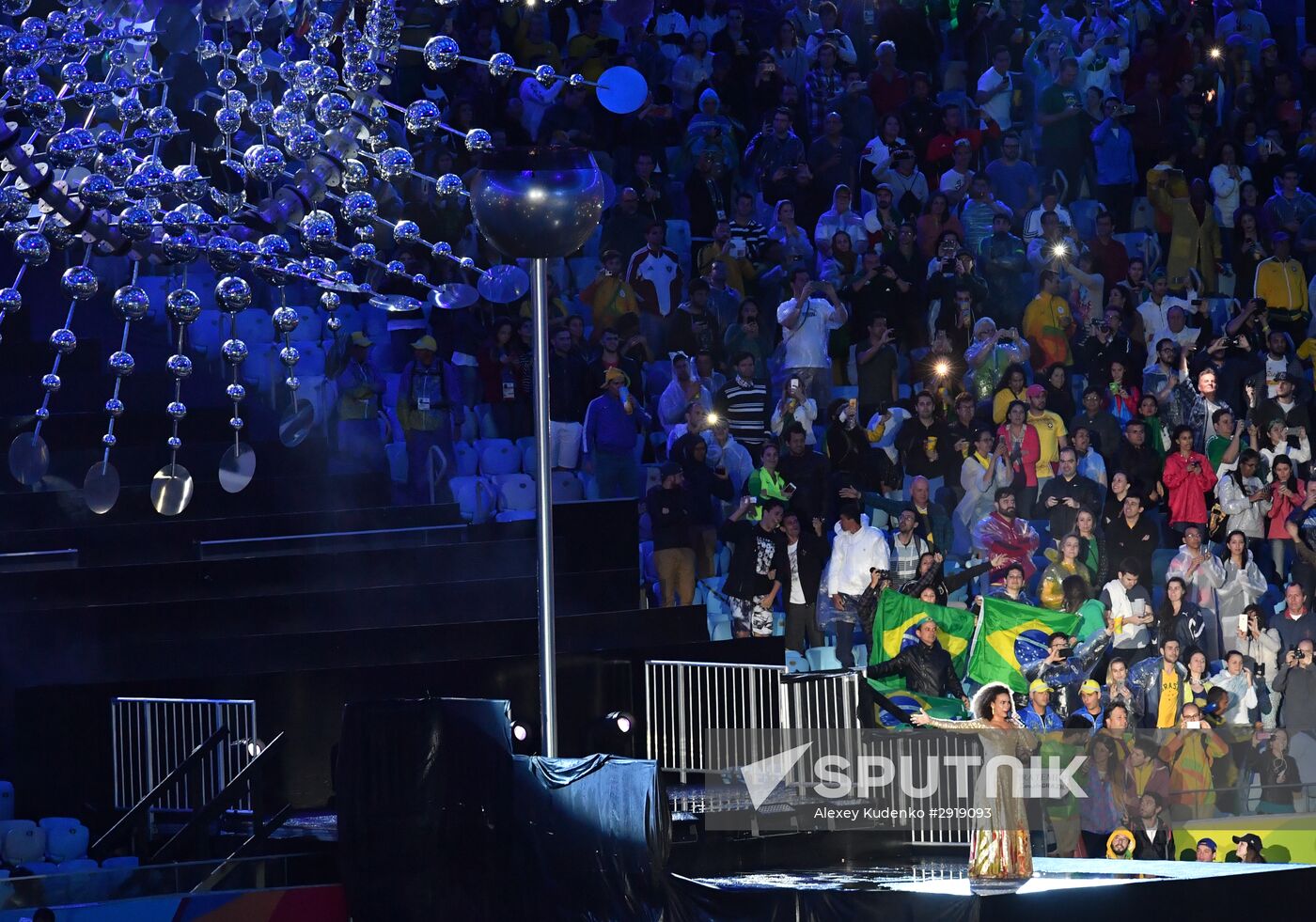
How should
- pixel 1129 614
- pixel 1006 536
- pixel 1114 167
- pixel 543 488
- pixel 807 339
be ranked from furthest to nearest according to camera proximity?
pixel 1114 167
pixel 807 339
pixel 1006 536
pixel 1129 614
pixel 543 488

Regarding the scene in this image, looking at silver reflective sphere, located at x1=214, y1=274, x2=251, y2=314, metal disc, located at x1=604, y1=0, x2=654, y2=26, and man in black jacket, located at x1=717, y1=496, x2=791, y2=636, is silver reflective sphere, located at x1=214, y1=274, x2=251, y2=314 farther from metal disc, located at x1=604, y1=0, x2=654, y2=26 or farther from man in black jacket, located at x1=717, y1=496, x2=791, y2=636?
man in black jacket, located at x1=717, y1=496, x2=791, y2=636

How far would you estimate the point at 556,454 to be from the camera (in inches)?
511

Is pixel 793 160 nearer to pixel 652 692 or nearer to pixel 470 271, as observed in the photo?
pixel 652 692

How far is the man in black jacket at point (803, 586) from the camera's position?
12.4m

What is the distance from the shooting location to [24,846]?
975 centimetres

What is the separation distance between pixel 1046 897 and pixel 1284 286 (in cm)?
843

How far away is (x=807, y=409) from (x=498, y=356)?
83.2 inches

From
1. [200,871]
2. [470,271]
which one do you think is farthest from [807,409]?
[470,271]

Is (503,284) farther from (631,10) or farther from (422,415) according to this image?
(422,415)

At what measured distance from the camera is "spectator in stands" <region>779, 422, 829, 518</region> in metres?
12.8

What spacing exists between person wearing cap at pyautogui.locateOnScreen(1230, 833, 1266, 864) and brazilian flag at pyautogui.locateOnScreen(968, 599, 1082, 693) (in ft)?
6.41

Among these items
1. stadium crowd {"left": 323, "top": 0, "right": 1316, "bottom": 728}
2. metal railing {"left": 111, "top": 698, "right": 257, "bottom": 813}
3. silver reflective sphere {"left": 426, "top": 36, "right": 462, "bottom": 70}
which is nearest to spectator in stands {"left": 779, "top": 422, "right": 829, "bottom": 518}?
stadium crowd {"left": 323, "top": 0, "right": 1316, "bottom": 728}

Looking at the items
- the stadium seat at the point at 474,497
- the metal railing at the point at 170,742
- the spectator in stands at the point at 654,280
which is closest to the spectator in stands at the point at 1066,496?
the spectator in stands at the point at 654,280

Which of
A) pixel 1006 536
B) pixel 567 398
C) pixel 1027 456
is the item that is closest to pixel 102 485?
pixel 567 398
